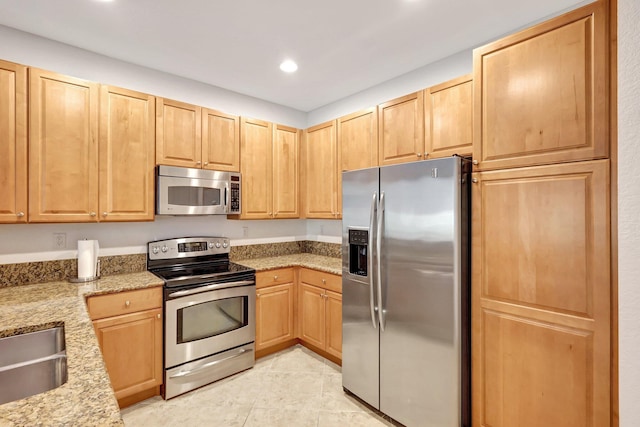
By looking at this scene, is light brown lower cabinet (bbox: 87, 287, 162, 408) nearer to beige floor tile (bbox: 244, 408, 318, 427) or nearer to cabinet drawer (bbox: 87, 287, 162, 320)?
cabinet drawer (bbox: 87, 287, 162, 320)

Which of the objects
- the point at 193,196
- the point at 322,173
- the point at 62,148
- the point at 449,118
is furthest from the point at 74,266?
the point at 449,118

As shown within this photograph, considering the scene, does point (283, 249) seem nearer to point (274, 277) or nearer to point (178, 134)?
point (274, 277)

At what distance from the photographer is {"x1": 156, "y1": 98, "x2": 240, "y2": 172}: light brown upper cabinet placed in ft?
8.95

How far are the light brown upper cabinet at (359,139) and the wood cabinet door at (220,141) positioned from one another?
104 cm

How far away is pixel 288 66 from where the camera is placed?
9.24ft

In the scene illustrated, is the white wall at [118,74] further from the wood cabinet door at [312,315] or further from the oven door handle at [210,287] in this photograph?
the wood cabinet door at [312,315]

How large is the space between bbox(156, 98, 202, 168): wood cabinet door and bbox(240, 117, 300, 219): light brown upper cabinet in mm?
464

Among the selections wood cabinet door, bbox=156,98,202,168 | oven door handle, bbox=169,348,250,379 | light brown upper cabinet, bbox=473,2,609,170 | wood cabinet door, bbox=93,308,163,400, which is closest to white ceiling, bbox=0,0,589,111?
wood cabinet door, bbox=156,98,202,168

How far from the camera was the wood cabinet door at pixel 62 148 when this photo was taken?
7.05ft

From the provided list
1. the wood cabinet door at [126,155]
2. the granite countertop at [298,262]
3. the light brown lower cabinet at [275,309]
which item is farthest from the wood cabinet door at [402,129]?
the wood cabinet door at [126,155]

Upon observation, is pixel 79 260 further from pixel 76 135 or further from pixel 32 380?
pixel 32 380

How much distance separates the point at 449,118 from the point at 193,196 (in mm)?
2184

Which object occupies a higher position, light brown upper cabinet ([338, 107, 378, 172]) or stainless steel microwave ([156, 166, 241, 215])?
light brown upper cabinet ([338, 107, 378, 172])

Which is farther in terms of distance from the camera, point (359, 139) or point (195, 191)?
point (359, 139)
